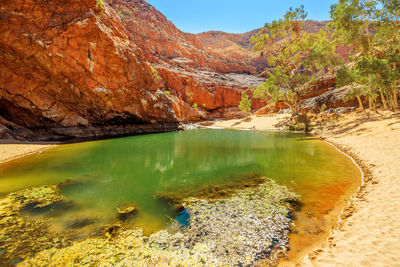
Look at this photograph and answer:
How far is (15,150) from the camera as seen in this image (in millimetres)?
17891

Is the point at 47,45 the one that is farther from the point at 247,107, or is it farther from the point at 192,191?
the point at 247,107

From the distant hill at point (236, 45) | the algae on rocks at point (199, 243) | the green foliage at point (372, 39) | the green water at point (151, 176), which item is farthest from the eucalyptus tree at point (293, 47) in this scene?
the distant hill at point (236, 45)

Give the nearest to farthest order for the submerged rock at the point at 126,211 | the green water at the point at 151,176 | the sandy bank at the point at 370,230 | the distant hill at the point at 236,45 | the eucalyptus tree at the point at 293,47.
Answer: the sandy bank at the point at 370,230
the submerged rock at the point at 126,211
the green water at the point at 151,176
the eucalyptus tree at the point at 293,47
the distant hill at the point at 236,45

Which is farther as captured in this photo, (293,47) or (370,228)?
(293,47)

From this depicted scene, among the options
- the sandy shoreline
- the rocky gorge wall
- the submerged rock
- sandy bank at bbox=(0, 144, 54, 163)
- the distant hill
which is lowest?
the submerged rock

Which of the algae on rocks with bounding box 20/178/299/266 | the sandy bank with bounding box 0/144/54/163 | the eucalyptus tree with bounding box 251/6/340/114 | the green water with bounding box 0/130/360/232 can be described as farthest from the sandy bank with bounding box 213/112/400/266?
the eucalyptus tree with bounding box 251/6/340/114

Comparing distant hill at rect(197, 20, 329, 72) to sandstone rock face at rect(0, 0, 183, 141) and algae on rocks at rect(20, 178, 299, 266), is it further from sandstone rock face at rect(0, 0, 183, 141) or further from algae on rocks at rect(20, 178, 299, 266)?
algae on rocks at rect(20, 178, 299, 266)

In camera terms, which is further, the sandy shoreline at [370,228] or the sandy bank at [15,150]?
the sandy bank at [15,150]

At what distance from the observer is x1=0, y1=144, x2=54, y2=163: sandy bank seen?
628 inches

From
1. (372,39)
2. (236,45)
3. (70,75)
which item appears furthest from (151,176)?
(236,45)

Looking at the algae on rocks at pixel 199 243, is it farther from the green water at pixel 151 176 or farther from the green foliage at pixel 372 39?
the green foliage at pixel 372 39

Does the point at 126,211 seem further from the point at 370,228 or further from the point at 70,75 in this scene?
the point at 70,75

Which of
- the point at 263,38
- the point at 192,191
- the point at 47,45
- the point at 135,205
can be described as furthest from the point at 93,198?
the point at 263,38

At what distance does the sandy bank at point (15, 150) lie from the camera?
16.0 metres
